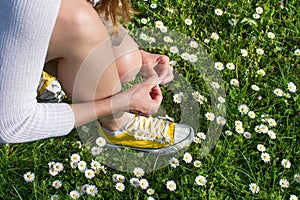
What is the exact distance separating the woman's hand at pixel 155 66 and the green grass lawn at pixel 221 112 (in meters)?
0.15

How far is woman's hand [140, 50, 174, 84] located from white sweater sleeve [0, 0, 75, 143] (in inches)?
20.2

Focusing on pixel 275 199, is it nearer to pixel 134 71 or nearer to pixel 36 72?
pixel 134 71

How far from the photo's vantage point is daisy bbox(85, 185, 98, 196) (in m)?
1.66

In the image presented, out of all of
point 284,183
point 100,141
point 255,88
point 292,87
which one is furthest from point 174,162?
point 292,87

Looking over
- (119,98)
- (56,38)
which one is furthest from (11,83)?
(119,98)

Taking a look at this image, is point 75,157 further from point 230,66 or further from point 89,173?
point 230,66

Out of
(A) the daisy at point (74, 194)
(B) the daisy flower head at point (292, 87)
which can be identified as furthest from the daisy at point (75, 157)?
(B) the daisy flower head at point (292, 87)

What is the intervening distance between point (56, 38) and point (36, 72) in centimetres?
17

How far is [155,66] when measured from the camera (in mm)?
1850

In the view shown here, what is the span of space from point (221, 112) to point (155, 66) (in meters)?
0.29

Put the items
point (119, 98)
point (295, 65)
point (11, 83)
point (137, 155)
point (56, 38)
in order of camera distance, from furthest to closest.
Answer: point (295, 65)
point (137, 155)
point (119, 98)
point (56, 38)
point (11, 83)

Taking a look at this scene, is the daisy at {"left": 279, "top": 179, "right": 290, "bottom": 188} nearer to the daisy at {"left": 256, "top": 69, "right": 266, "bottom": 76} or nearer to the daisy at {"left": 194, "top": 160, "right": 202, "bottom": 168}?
the daisy at {"left": 194, "top": 160, "right": 202, "bottom": 168}

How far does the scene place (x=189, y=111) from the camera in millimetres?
1940

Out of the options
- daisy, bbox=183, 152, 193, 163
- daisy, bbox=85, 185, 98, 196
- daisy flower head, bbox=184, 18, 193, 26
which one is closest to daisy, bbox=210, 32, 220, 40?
daisy flower head, bbox=184, 18, 193, 26
